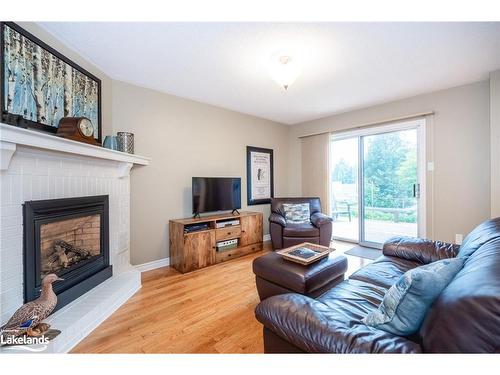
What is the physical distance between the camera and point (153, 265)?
2.88 m

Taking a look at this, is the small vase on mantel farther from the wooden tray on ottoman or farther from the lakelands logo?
the wooden tray on ottoman

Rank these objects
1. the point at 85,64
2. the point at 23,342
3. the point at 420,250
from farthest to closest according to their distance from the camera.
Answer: the point at 85,64
the point at 420,250
the point at 23,342

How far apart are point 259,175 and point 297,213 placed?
1.04 m

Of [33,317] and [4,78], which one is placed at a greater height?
[4,78]

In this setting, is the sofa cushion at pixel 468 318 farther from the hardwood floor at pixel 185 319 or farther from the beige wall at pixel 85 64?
the beige wall at pixel 85 64

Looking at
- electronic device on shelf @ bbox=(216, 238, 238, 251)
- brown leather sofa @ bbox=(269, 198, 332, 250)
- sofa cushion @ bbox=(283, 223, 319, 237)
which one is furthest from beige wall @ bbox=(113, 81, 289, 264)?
sofa cushion @ bbox=(283, 223, 319, 237)

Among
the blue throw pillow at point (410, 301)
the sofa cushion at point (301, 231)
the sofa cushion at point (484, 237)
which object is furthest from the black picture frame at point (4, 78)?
the sofa cushion at point (484, 237)

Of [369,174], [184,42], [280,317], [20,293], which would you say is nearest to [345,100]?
[369,174]

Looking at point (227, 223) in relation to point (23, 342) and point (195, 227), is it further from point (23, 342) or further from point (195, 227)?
point (23, 342)

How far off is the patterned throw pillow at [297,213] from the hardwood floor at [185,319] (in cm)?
144

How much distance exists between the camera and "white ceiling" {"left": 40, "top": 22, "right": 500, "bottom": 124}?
1.75 metres

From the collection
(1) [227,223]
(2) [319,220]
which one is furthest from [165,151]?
(2) [319,220]

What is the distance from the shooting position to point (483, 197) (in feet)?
8.85

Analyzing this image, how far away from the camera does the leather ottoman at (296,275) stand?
5.50 ft
